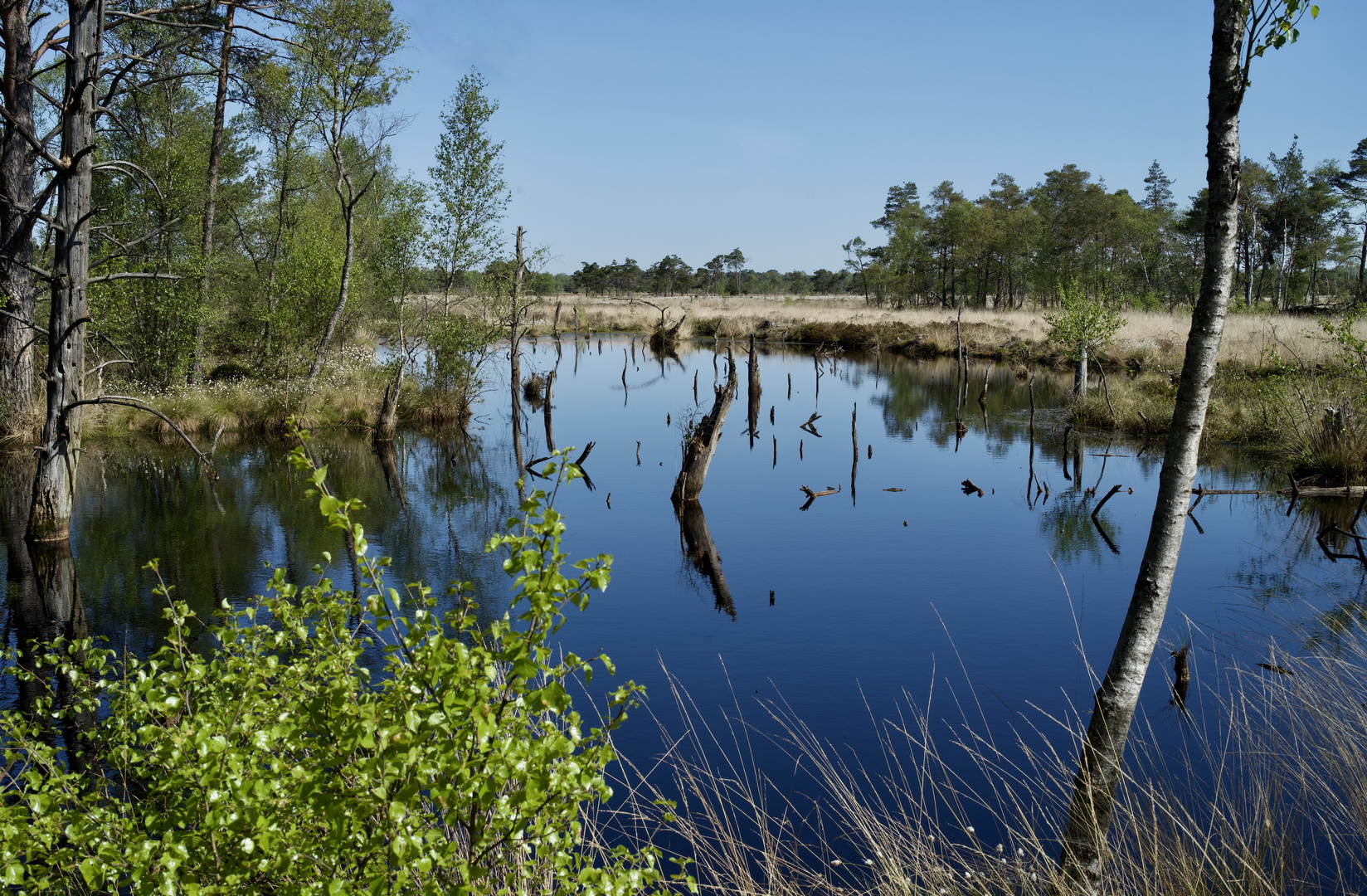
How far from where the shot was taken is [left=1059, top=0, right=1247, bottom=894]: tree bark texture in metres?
3.30

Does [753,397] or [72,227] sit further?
[753,397]

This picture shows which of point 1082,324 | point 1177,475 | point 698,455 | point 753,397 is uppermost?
point 1082,324

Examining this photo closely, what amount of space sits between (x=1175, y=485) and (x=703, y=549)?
35.1ft

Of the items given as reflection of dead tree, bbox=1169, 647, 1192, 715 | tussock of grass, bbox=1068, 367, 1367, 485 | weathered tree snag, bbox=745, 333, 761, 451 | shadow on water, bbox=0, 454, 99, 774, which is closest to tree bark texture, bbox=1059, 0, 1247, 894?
reflection of dead tree, bbox=1169, 647, 1192, 715

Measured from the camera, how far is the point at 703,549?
14.0 metres

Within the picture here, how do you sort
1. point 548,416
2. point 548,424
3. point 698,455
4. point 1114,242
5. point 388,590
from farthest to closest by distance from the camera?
point 1114,242 → point 548,416 → point 548,424 → point 698,455 → point 388,590

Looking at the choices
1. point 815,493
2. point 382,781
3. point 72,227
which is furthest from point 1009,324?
point 382,781

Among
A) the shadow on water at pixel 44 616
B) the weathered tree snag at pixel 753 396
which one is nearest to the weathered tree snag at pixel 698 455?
the weathered tree snag at pixel 753 396

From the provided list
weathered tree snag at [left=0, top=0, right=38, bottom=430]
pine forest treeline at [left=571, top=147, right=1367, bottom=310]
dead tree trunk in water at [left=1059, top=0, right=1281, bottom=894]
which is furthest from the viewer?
pine forest treeline at [left=571, top=147, right=1367, bottom=310]

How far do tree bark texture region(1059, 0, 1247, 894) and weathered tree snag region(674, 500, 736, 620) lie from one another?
23.8 feet

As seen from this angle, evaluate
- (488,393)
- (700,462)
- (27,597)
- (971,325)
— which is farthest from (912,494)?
(971,325)

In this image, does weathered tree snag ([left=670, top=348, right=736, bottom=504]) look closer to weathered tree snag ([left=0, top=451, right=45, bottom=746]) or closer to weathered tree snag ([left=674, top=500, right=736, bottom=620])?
weathered tree snag ([left=674, top=500, right=736, bottom=620])

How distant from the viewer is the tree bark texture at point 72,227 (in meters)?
10.5

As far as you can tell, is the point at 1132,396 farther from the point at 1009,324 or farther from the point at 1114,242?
the point at 1114,242
